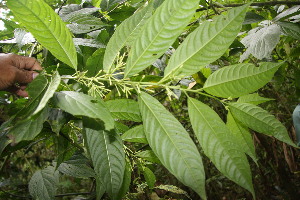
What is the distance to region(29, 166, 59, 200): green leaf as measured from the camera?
1127 mm

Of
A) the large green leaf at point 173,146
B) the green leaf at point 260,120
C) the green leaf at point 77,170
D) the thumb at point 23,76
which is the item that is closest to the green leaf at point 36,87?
the large green leaf at point 173,146

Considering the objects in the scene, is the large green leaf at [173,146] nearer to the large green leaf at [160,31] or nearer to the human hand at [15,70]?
the large green leaf at [160,31]

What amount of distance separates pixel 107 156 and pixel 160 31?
0.39m

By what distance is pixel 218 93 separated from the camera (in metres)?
0.71

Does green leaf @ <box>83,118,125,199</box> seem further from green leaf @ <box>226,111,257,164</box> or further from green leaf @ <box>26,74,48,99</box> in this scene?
green leaf @ <box>226,111,257,164</box>

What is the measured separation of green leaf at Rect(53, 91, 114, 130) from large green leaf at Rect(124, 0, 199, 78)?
18cm

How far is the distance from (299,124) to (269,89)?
1.66m

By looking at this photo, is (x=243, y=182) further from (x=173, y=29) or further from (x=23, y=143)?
(x=23, y=143)

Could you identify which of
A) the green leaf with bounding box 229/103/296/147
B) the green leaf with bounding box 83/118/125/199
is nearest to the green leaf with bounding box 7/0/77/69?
the green leaf with bounding box 83/118/125/199

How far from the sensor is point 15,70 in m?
0.88

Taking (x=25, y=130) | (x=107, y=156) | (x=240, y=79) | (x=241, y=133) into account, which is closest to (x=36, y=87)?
(x=25, y=130)

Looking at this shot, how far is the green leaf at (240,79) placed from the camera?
26.3 inches

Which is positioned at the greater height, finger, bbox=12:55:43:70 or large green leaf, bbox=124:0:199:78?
large green leaf, bbox=124:0:199:78

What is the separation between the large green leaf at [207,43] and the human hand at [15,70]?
21.9 inches
